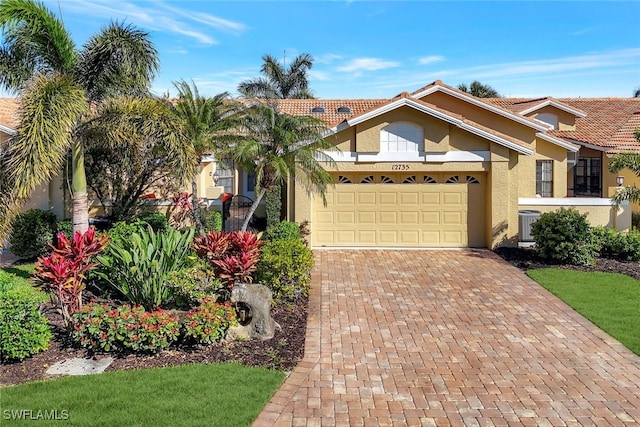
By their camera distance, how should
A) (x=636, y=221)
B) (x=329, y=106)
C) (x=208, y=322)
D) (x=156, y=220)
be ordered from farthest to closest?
(x=329, y=106) < (x=636, y=221) < (x=156, y=220) < (x=208, y=322)

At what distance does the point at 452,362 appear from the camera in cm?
731

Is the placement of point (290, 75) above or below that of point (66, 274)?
above

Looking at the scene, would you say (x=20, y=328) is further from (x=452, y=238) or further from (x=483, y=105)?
(x=483, y=105)

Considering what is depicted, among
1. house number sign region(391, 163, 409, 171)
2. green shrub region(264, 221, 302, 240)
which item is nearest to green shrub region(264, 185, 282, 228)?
green shrub region(264, 221, 302, 240)

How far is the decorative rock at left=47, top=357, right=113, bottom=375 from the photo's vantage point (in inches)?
269

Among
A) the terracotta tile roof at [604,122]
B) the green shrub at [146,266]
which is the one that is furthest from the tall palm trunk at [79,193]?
the terracotta tile roof at [604,122]

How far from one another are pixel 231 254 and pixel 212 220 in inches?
226

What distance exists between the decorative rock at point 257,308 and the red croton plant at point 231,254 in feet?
4.08

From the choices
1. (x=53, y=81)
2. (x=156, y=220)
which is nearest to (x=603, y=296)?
(x=156, y=220)

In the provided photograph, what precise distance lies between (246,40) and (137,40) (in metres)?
4.79

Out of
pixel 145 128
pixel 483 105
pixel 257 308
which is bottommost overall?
pixel 257 308

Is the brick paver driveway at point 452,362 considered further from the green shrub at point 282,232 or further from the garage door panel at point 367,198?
the garage door panel at point 367,198

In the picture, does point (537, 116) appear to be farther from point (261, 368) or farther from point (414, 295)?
point (261, 368)

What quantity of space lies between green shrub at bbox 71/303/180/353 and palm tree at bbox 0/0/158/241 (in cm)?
359
